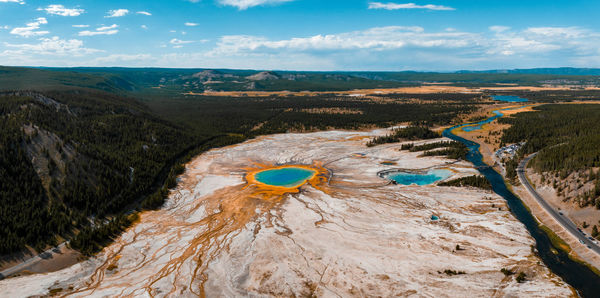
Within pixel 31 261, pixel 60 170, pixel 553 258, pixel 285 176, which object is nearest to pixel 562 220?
pixel 553 258

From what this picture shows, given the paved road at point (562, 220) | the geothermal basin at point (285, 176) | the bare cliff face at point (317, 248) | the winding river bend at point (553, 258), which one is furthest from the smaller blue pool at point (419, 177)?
the geothermal basin at point (285, 176)

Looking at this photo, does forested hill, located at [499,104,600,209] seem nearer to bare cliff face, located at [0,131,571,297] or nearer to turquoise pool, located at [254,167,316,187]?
bare cliff face, located at [0,131,571,297]

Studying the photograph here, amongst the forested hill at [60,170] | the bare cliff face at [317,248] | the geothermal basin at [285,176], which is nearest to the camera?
the bare cliff face at [317,248]

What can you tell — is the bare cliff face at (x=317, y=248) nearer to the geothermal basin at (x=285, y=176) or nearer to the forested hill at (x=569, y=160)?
the geothermal basin at (x=285, y=176)

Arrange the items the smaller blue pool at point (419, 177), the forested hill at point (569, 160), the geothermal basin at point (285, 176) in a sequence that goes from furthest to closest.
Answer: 1. the smaller blue pool at point (419, 177)
2. the geothermal basin at point (285, 176)
3. the forested hill at point (569, 160)

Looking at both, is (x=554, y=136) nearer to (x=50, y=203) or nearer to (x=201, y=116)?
(x=50, y=203)

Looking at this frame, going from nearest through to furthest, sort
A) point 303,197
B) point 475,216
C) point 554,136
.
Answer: point 475,216 < point 303,197 < point 554,136

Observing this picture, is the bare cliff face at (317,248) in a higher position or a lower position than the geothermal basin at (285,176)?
lower

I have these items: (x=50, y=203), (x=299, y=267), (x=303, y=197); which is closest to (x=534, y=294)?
(x=299, y=267)
